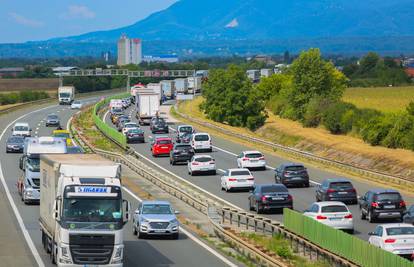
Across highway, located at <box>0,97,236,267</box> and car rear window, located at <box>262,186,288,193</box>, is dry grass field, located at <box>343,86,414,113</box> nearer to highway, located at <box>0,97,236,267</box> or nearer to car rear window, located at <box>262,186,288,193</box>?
car rear window, located at <box>262,186,288,193</box>

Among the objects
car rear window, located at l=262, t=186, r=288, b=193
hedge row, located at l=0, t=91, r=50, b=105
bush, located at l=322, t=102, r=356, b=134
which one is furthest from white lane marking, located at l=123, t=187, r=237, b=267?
hedge row, located at l=0, t=91, r=50, b=105

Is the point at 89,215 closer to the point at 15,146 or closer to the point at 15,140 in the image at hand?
the point at 15,146

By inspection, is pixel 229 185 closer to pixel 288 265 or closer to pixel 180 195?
pixel 180 195

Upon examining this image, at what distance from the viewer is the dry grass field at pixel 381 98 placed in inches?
4934

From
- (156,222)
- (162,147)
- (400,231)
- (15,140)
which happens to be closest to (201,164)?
(162,147)

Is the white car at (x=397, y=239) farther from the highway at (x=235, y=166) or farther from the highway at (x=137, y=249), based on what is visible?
the highway at (x=235, y=166)

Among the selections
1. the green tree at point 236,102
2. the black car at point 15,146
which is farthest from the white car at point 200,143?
the green tree at point 236,102

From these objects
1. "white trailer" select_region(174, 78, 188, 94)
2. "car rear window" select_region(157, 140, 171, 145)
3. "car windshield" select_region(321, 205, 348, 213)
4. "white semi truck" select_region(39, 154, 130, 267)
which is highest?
"white semi truck" select_region(39, 154, 130, 267)

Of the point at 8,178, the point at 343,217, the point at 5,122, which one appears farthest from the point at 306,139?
the point at 343,217

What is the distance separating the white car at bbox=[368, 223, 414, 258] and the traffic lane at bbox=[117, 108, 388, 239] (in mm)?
5826

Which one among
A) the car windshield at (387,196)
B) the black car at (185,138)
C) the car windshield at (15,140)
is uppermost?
the car windshield at (387,196)

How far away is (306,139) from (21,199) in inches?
1973

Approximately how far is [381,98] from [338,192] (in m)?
99.4

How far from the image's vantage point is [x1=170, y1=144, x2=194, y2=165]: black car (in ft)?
213
